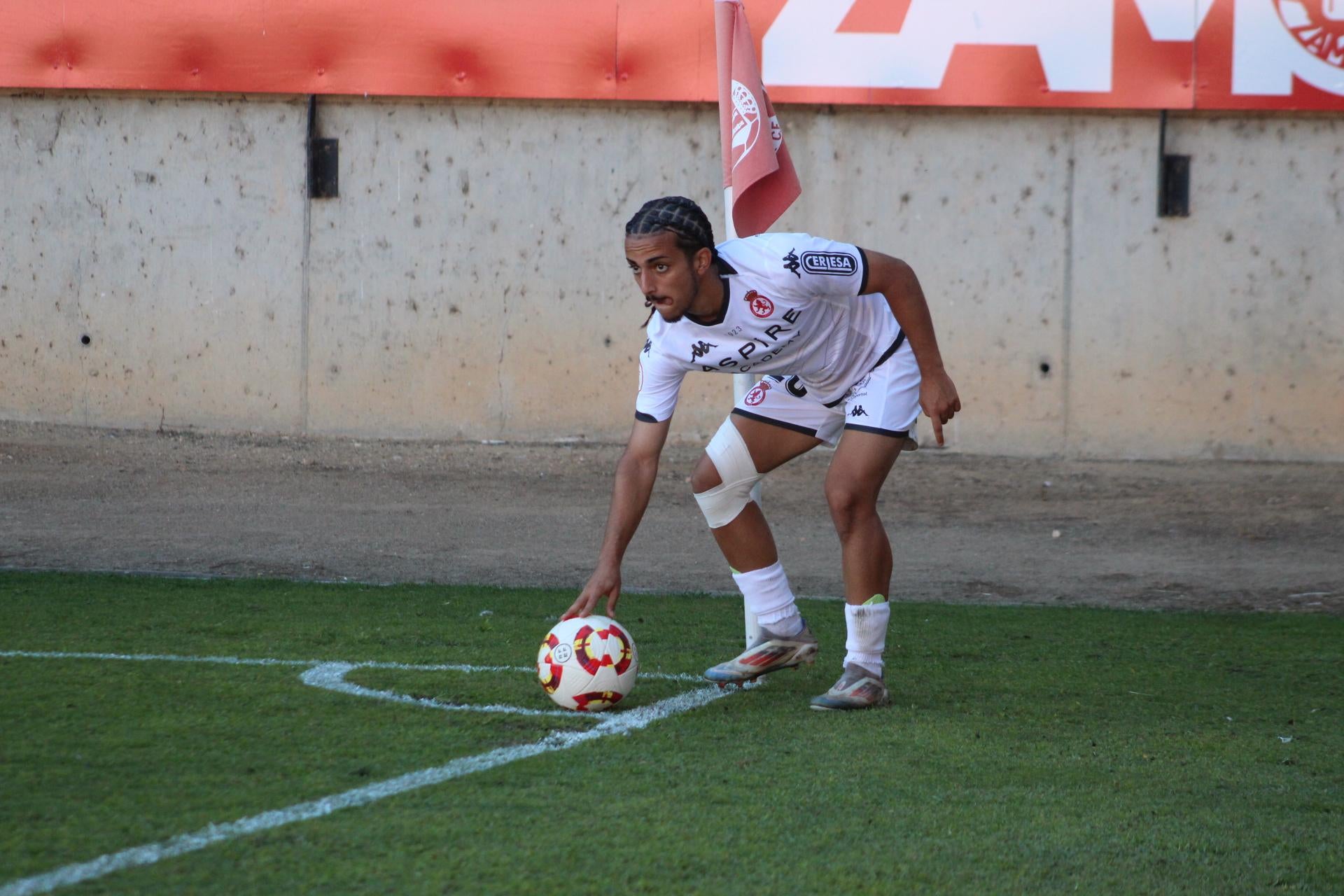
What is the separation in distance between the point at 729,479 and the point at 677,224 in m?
1.07

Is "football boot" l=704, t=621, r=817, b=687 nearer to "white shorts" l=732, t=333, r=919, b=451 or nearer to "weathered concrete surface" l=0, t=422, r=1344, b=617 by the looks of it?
"white shorts" l=732, t=333, r=919, b=451

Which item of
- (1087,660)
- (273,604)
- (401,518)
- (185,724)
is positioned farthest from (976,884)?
(401,518)

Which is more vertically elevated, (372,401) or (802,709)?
(372,401)

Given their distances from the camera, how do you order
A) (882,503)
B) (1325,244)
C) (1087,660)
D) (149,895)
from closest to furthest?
(149,895), (1087,660), (882,503), (1325,244)

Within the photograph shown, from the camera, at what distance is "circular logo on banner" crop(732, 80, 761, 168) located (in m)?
6.28

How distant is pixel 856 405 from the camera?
5.27 meters

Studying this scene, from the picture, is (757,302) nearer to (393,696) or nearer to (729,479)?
(729,479)

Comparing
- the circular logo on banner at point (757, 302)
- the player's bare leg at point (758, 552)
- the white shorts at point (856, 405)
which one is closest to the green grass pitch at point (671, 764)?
the player's bare leg at point (758, 552)

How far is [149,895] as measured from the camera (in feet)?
9.81

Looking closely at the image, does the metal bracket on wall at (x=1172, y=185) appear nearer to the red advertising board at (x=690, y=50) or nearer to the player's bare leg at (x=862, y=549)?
the red advertising board at (x=690, y=50)

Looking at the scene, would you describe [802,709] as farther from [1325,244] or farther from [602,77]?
[1325,244]

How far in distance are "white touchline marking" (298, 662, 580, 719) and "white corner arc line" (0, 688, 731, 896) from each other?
222mm

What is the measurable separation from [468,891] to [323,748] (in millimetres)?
1245

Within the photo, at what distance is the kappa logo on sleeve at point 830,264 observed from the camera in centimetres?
498
